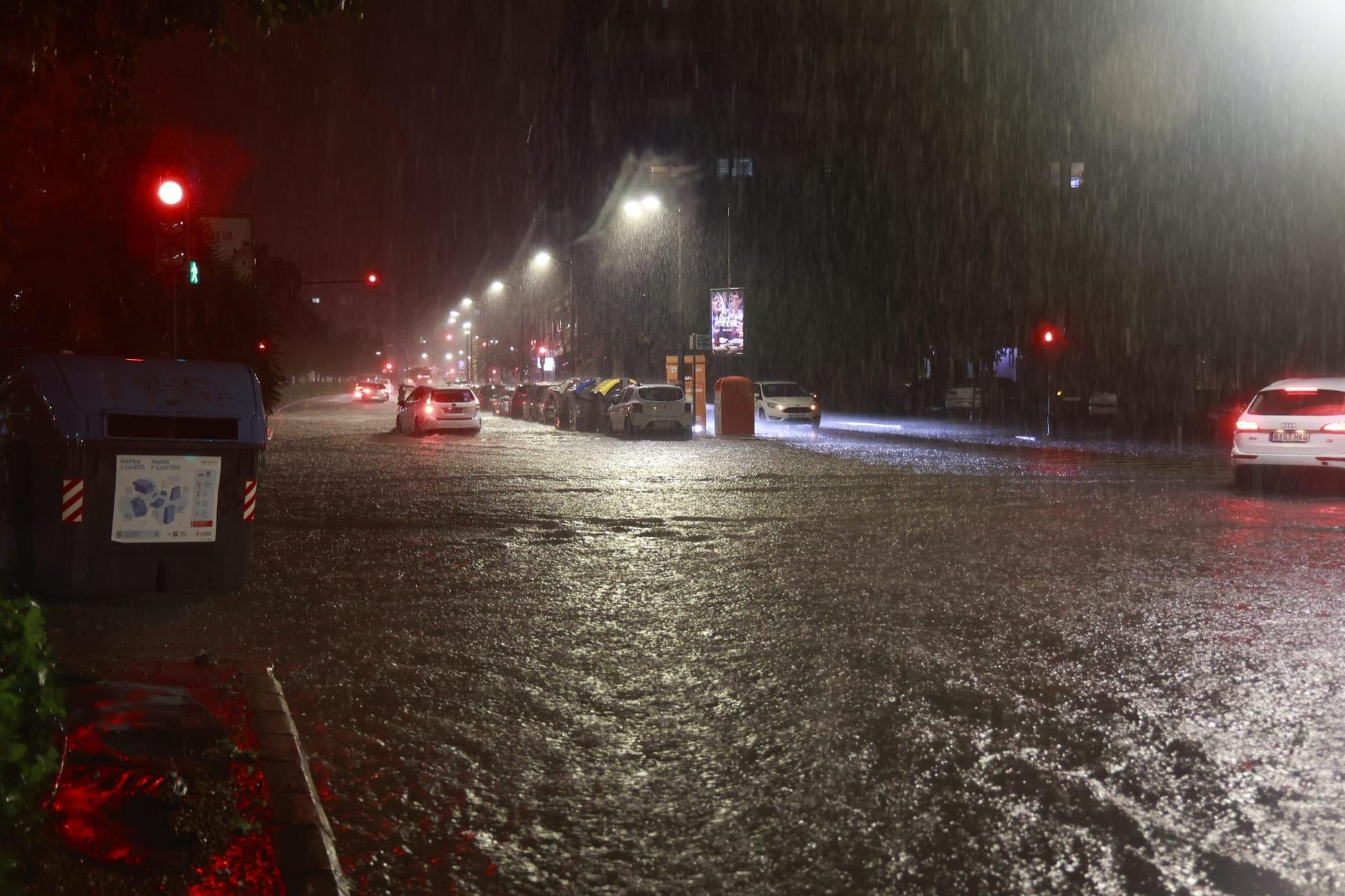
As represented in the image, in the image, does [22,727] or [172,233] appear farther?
[172,233]

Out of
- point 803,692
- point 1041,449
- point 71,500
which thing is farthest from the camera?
point 1041,449

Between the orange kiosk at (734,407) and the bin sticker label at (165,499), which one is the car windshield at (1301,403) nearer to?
the bin sticker label at (165,499)

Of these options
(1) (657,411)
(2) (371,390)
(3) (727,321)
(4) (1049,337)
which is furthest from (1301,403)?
(2) (371,390)

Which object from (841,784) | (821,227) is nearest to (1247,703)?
(841,784)

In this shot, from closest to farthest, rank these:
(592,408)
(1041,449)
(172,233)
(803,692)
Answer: (803,692) < (172,233) < (1041,449) < (592,408)

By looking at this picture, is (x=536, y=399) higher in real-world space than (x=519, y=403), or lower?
higher

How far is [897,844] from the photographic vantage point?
15.1 feet

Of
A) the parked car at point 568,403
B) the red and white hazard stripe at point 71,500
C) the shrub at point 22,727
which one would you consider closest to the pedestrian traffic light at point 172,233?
the red and white hazard stripe at point 71,500

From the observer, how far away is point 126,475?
9.56 metres

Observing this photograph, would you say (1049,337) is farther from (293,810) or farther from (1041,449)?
(293,810)

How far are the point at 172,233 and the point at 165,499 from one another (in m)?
6.91

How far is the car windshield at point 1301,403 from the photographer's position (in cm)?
1750

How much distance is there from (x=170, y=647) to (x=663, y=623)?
309cm

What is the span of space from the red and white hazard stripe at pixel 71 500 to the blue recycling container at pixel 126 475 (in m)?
0.01
